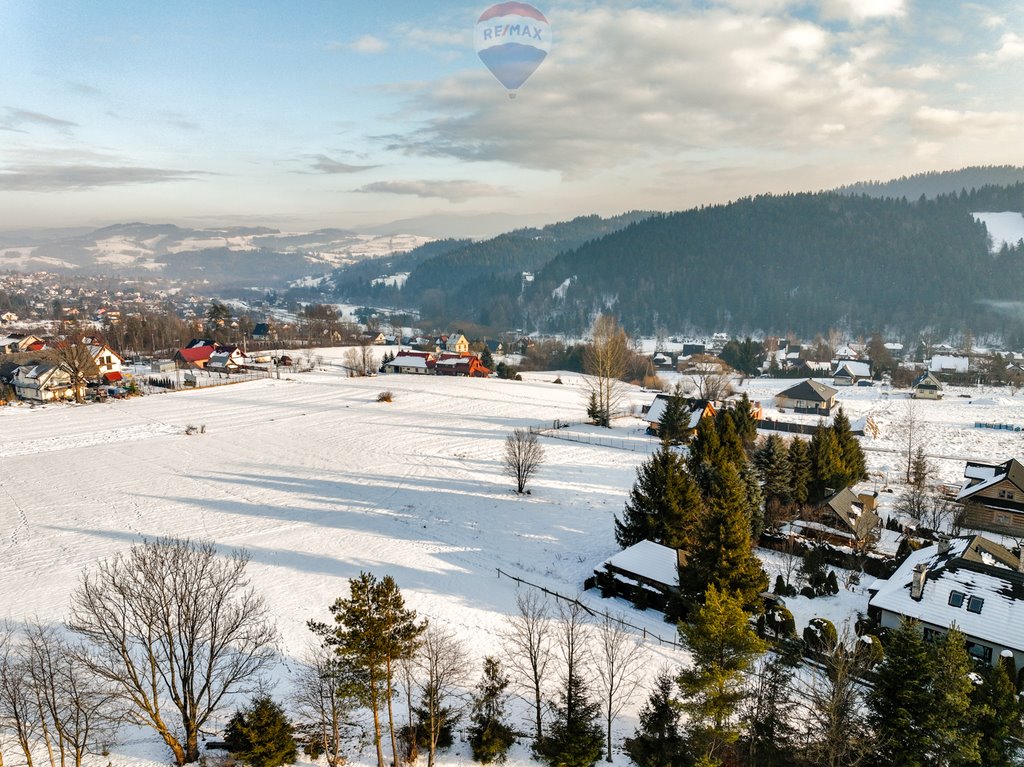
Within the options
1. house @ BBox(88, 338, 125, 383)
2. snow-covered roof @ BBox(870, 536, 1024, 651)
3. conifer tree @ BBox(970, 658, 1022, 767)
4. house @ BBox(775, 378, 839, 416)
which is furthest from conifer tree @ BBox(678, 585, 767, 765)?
house @ BBox(88, 338, 125, 383)

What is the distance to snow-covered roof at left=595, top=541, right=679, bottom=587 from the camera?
25.3 m

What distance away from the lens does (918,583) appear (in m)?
22.6

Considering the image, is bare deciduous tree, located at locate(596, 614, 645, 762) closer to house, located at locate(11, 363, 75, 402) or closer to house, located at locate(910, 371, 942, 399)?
house, located at locate(11, 363, 75, 402)

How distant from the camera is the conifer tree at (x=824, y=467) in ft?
120

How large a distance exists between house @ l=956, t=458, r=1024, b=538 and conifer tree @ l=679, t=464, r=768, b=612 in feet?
72.3

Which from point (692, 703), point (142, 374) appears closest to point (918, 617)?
point (692, 703)

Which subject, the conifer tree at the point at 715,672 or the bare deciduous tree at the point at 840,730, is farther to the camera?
the conifer tree at the point at 715,672

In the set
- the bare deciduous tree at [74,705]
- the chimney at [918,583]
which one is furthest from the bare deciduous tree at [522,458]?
the bare deciduous tree at [74,705]

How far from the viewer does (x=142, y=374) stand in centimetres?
8119

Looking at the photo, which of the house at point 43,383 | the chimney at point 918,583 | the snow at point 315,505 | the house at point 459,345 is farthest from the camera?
the house at point 459,345

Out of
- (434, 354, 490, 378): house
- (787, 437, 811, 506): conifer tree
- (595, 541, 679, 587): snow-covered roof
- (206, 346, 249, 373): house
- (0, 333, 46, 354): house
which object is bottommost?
(595, 541, 679, 587): snow-covered roof

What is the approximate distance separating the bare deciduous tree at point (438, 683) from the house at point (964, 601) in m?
16.9

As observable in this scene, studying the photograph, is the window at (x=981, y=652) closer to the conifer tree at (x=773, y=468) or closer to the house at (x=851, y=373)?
the conifer tree at (x=773, y=468)

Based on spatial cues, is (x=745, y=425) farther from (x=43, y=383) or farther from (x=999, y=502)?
(x=43, y=383)
